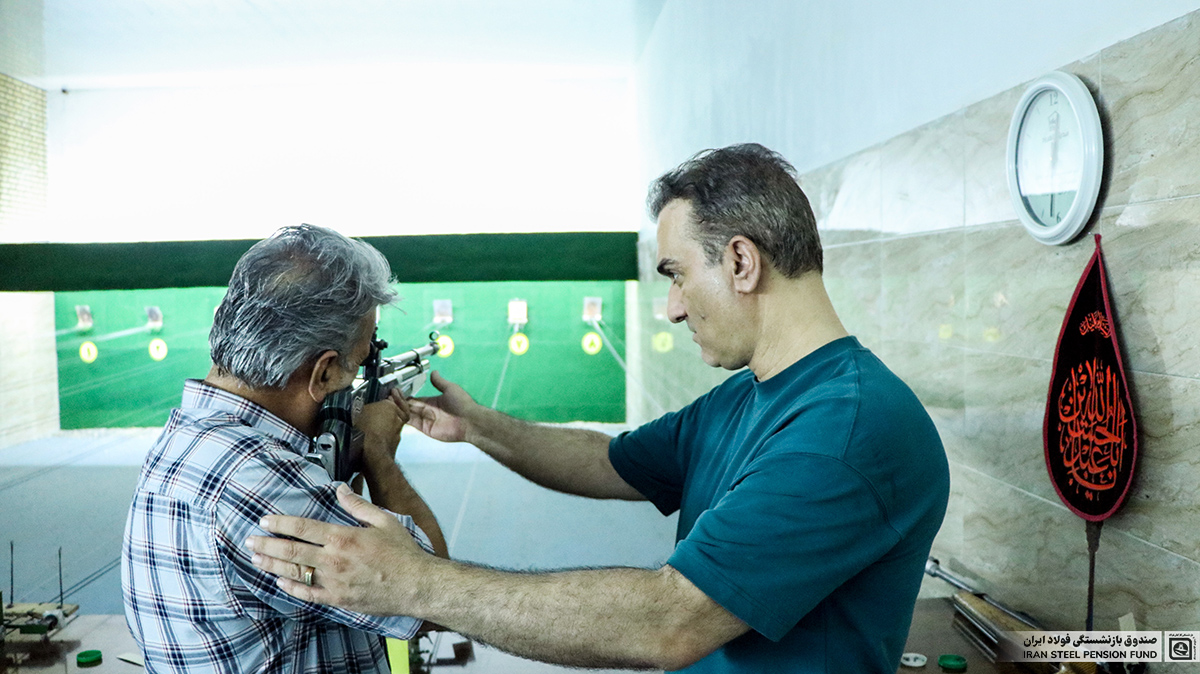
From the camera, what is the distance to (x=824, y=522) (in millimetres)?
659

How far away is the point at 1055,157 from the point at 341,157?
3.20 meters

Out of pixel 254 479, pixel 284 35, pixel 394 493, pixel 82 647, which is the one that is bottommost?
pixel 82 647

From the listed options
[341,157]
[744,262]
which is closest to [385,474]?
[744,262]

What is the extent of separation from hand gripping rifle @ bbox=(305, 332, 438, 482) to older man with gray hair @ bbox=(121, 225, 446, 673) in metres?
0.02

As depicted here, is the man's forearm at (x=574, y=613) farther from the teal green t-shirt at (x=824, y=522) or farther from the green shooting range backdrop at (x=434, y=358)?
the green shooting range backdrop at (x=434, y=358)

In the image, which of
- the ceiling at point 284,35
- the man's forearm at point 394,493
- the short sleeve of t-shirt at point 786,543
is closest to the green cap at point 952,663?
the short sleeve of t-shirt at point 786,543

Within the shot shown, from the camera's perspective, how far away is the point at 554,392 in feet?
12.2

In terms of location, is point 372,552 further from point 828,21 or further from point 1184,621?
point 828,21

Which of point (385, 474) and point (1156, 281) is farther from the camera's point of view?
point (385, 474)

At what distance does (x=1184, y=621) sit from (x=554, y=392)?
298 cm

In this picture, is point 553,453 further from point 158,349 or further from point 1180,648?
point 158,349

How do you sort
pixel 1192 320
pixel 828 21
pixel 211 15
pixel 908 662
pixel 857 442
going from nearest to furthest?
pixel 857 442
pixel 1192 320
pixel 908 662
pixel 828 21
pixel 211 15

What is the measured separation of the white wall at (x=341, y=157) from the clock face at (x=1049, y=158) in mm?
2667

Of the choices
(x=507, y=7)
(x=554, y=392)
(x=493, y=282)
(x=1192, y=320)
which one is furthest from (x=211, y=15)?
(x=1192, y=320)
